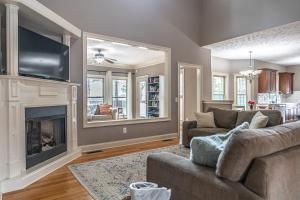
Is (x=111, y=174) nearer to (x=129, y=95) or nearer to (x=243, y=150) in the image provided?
(x=243, y=150)

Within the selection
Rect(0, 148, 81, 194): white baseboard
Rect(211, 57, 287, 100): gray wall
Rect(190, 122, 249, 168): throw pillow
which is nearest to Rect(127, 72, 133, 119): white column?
Rect(211, 57, 287, 100): gray wall

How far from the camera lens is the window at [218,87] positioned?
8.60 meters

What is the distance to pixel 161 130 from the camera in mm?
5613

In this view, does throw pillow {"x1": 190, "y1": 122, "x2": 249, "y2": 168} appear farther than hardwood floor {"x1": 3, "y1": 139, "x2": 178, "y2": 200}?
No

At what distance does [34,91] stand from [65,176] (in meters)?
1.34

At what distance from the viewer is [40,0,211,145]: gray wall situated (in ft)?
13.9

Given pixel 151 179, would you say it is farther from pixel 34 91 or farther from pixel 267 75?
pixel 267 75

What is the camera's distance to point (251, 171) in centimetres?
133

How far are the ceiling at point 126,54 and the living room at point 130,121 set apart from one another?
5.2 inches

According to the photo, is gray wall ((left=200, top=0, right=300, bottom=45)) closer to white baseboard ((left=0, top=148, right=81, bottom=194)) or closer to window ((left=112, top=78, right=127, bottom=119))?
window ((left=112, top=78, right=127, bottom=119))

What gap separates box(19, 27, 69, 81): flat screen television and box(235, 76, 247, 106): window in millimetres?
7288

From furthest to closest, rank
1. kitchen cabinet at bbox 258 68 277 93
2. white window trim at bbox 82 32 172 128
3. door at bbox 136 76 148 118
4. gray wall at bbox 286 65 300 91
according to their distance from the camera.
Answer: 1. gray wall at bbox 286 65 300 91
2. door at bbox 136 76 148 118
3. kitchen cabinet at bbox 258 68 277 93
4. white window trim at bbox 82 32 172 128

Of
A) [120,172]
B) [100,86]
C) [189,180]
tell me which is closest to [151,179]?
[189,180]

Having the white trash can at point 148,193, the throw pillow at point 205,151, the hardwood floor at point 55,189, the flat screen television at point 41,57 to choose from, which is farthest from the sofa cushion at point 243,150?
the flat screen television at point 41,57
